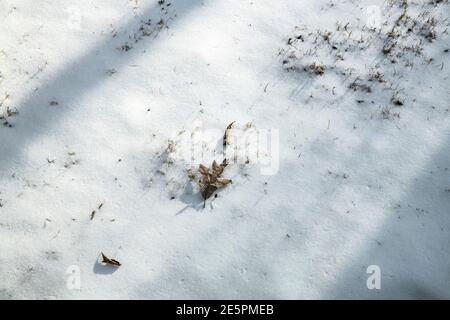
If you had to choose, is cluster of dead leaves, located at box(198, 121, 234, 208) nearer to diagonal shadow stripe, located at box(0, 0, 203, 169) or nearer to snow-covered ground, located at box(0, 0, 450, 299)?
snow-covered ground, located at box(0, 0, 450, 299)

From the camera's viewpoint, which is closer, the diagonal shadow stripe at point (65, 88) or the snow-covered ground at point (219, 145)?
the snow-covered ground at point (219, 145)

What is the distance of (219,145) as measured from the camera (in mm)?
5648

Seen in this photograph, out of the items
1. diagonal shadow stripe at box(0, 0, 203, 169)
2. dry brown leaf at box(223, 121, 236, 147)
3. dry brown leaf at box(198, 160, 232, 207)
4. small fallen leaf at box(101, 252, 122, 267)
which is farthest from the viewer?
dry brown leaf at box(223, 121, 236, 147)

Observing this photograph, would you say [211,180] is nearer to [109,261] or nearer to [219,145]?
[219,145]

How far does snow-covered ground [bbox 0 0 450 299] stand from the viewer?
4.63 meters

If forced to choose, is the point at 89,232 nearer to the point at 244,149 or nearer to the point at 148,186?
the point at 148,186

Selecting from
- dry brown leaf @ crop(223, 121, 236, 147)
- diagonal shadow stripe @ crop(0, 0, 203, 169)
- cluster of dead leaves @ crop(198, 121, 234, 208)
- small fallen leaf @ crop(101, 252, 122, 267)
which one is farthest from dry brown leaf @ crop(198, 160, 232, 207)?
diagonal shadow stripe @ crop(0, 0, 203, 169)

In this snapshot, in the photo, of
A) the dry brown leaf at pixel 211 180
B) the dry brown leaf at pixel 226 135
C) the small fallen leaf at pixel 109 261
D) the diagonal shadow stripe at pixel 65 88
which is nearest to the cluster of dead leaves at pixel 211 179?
the dry brown leaf at pixel 211 180

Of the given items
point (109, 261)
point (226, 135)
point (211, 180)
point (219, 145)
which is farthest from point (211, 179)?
point (109, 261)

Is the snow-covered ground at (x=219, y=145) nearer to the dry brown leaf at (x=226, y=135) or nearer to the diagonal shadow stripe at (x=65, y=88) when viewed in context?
the diagonal shadow stripe at (x=65, y=88)

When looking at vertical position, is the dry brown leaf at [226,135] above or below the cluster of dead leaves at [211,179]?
above

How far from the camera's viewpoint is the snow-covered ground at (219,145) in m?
4.63

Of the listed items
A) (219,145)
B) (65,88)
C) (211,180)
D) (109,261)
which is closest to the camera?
(109,261)

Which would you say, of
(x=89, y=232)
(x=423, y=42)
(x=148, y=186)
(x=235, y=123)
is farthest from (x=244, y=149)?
(x=423, y=42)
